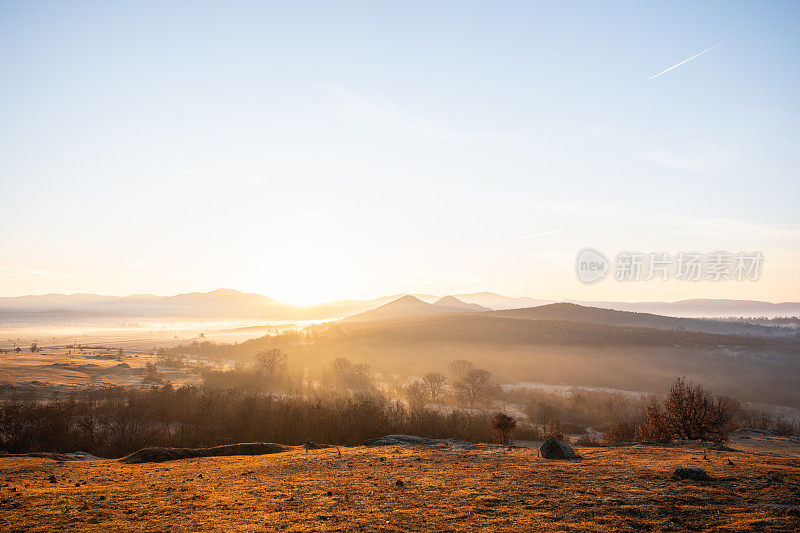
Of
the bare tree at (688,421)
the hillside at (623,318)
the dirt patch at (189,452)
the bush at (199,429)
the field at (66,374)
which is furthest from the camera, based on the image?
the hillside at (623,318)

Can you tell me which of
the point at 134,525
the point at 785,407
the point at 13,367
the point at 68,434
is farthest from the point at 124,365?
the point at 785,407

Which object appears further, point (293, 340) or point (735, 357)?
point (293, 340)

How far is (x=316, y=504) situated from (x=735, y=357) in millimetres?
98441

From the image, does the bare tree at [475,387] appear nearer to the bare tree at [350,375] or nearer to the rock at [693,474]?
Result: the bare tree at [350,375]

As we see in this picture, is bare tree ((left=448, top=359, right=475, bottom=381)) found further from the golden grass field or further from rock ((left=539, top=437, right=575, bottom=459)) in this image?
the golden grass field

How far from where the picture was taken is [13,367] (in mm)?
45062

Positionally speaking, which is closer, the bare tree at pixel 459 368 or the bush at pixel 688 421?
the bush at pixel 688 421

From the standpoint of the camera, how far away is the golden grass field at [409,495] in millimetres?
5879

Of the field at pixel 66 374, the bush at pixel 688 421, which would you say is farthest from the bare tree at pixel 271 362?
the bush at pixel 688 421

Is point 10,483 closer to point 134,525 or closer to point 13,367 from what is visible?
point 134,525

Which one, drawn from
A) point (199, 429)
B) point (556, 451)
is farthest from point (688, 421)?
point (199, 429)

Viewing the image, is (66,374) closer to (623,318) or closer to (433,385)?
(433,385)

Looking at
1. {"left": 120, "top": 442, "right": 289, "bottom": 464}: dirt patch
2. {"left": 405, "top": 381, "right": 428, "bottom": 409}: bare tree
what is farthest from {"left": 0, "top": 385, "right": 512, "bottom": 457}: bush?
{"left": 405, "top": 381, "right": 428, "bottom": 409}: bare tree

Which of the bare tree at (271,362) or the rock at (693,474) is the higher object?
the rock at (693,474)
